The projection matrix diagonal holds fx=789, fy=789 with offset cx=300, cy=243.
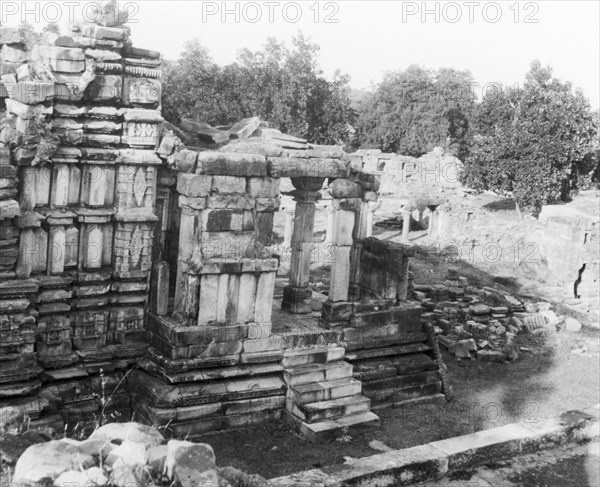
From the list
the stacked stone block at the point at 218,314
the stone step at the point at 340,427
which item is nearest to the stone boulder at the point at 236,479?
the stacked stone block at the point at 218,314

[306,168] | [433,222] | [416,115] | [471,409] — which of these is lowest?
[471,409]

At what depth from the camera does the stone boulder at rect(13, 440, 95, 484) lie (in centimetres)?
475

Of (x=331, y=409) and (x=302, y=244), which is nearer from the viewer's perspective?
(x=331, y=409)

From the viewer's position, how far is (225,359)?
982 centimetres

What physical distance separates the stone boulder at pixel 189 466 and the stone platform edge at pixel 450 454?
1.66 m

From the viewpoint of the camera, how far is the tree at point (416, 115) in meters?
55.3

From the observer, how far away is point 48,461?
4.86m

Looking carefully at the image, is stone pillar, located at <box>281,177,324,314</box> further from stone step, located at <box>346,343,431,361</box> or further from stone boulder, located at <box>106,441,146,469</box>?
stone boulder, located at <box>106,441,146,469</box>

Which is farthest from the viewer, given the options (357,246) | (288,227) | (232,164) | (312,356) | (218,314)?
(288,227)

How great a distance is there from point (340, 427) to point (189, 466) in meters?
4.99

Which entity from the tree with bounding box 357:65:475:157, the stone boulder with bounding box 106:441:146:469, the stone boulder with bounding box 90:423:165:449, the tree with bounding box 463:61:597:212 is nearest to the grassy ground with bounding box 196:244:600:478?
the stone boulder with bounding box 90:423:165:449

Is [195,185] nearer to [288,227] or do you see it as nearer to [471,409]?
[471,409]

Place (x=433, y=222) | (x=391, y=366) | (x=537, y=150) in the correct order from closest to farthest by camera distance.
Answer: (x=391, y=366) < (x=433, y=222) < (x=537, y=150)

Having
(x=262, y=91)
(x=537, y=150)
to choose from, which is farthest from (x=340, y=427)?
(x=262, y=91)
